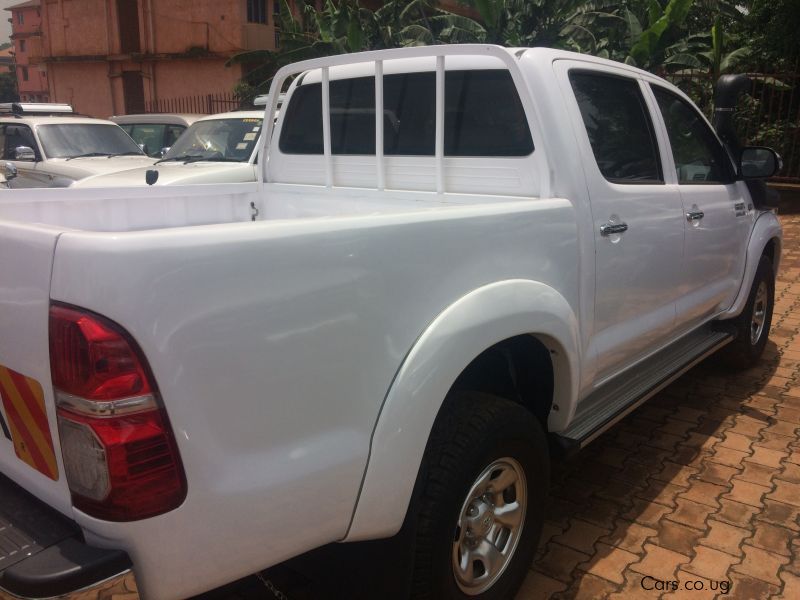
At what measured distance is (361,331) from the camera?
1648 mm

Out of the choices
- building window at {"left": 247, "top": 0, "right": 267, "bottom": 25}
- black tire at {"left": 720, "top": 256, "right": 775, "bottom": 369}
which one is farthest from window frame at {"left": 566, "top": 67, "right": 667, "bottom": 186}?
building window at {"left": 247, "top": 0, "right": 267, "bottom": 25}

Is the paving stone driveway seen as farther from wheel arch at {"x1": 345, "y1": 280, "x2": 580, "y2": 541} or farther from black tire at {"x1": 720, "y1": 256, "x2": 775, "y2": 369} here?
wheel arch at {"x1": 345, "y1": 280, "x2": 580, "y2": 541}

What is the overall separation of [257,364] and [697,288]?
2.75 m

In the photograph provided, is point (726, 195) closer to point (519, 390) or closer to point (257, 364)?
point (519, 390)

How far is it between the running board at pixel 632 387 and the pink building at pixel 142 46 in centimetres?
2065

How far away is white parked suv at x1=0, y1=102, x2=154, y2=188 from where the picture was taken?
28.5 ft

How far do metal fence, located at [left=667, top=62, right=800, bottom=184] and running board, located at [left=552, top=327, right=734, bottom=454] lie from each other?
9.12 meters

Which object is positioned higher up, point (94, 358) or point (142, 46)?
point (142, 46)

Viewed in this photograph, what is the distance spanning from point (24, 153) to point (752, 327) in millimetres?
8630

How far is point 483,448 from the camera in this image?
2014 millimetres

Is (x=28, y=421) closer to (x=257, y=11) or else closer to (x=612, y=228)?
(x=612, y=228)

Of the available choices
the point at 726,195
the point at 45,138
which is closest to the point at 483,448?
the point at 726,195

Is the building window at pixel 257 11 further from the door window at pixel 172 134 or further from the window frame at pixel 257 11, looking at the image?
the door window at pixel 172 134

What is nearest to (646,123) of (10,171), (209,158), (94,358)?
(94,358)
